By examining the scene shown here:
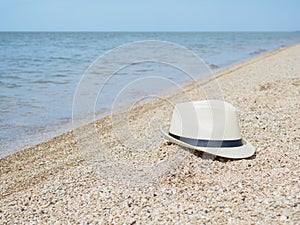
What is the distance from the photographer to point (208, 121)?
13.2ft

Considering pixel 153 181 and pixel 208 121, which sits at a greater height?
pixel 208 121

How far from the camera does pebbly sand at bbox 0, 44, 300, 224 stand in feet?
9.83

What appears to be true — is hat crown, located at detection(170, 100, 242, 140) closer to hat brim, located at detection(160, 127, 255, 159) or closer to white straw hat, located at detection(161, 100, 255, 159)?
white straw hat, located at detection(161, 100, 255, 159)

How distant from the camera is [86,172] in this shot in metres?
4.13

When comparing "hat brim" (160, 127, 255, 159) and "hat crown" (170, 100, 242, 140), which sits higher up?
"hat crown" (170, 100, 242, 140)

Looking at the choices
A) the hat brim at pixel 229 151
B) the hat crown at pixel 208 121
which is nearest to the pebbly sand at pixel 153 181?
the hat brim at pixel 229 151

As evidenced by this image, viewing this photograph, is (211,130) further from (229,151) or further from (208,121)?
(229,151)

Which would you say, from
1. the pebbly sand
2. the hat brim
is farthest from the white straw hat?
the pebbly sand

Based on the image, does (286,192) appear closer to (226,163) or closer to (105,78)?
(226,163)

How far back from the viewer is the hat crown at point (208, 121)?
13.2 feet

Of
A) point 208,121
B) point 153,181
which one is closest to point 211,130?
point 208,121

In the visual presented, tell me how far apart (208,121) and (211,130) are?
11 centimetres

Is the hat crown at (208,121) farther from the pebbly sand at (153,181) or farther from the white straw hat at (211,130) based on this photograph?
the pebbly sand at (153,181)

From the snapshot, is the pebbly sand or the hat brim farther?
the hat brim
